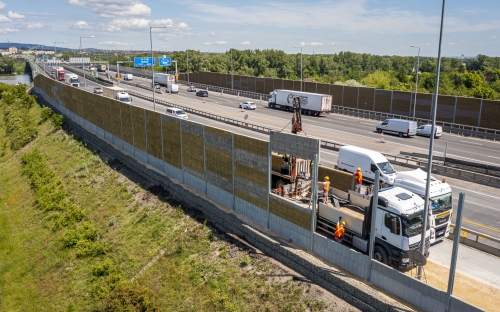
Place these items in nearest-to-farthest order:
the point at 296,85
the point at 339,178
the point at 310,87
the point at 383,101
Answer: the point at 339,178 < the point at 383,101 < the point at 310,87 < the point at 296,85

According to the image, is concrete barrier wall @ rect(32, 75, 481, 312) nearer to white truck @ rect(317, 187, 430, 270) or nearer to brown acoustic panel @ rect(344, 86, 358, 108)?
white truck @ rect(317, 187, 430, 270)

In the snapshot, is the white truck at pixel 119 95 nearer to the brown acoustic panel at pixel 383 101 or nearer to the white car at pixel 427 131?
the brown acoustic panel at pixel 383 101

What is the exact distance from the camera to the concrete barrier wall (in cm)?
1260

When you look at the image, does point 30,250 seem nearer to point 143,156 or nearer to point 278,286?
point 143,156

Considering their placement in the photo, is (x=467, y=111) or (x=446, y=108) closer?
(x=467, y=111)

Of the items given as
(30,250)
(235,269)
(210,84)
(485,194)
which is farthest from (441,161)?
(210,84)

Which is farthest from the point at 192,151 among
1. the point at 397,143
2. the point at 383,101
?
the point at 383,101

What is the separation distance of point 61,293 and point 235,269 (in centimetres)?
955

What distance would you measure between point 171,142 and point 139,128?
539 cm

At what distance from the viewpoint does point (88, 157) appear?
119ft

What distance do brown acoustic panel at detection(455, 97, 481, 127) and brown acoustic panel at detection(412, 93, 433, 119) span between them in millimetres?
3739

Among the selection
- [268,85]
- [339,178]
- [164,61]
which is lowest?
[339,178]

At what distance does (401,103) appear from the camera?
168 feet

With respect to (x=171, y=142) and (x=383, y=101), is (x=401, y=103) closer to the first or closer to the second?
(x=383, y=101)
